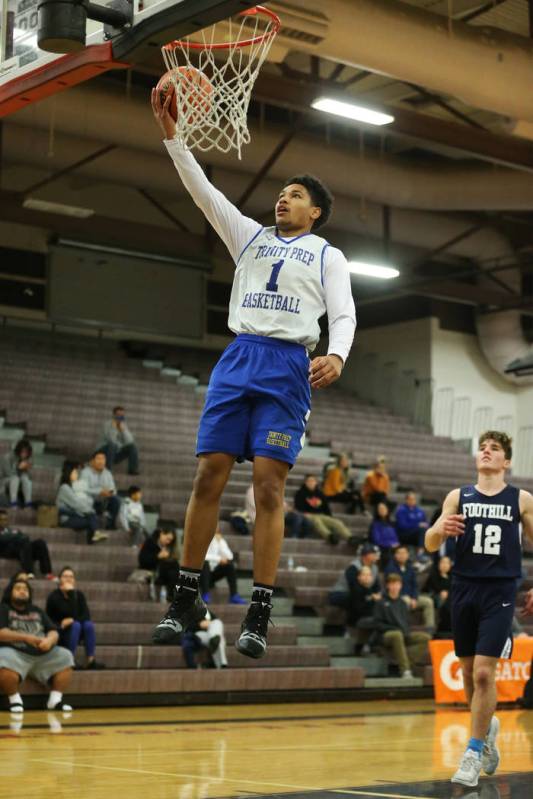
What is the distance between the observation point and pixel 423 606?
17.9 meters

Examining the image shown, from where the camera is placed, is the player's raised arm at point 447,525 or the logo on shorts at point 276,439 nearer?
the logo on shorts at point 276,439

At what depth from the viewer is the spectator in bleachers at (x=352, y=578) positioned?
1725 cm

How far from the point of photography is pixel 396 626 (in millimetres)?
17000

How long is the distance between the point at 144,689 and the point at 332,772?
622 centimetres

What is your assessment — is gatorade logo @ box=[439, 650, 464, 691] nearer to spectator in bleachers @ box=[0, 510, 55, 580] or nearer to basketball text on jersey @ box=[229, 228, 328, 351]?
spectator in bleachers @ box=[0, 510, 55, 580]

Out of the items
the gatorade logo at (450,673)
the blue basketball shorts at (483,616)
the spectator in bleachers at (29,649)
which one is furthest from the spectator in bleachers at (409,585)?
the blue basketball shorts at (483,616)

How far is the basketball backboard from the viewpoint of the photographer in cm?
587

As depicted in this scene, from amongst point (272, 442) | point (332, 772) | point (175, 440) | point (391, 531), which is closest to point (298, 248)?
point (272, 442)

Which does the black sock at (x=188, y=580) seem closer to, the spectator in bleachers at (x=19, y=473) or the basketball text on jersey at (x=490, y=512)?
the basketball text on jersey at (x=490, y=512)

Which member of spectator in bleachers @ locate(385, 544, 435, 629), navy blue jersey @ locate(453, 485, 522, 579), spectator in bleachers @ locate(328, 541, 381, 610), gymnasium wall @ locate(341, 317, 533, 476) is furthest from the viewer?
gymnasium wall @ locate(341, 317, 533, 476)

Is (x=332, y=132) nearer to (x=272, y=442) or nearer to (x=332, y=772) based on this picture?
(x=332, y=772)

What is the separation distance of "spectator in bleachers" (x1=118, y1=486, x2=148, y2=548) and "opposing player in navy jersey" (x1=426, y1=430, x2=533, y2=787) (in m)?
9.54

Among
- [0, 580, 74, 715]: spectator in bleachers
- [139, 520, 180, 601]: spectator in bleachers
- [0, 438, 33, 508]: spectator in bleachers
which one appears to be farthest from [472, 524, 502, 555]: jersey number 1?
[0, 438, 33, 508]: spectator in bleachers

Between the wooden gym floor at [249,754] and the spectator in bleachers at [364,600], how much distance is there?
252 cm
